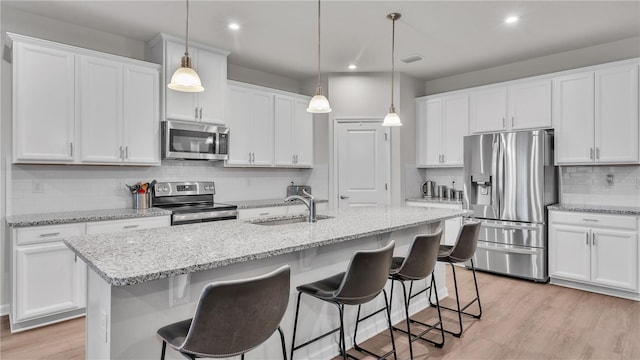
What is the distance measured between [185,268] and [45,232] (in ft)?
7.50

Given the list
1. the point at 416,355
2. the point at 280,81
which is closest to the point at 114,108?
the point at 280,81

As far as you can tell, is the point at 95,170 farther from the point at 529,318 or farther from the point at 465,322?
the point at 529,318

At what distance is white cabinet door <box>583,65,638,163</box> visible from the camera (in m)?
3.73


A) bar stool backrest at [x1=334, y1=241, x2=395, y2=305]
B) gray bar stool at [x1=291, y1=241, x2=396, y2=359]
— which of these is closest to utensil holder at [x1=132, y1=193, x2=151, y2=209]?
gray bar stool at [x1=291, y1=241, x2=396, y2=359]

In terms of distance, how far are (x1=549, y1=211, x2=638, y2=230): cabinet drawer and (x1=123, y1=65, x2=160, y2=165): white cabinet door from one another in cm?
438

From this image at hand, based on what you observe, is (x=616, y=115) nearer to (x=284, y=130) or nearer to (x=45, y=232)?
(x=284, y=130)

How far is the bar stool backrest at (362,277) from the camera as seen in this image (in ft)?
6.15

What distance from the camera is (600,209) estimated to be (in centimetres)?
379

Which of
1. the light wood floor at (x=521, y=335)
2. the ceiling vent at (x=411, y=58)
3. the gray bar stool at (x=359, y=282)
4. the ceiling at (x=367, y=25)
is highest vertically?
the ceiling vent at (x=411, y=58)

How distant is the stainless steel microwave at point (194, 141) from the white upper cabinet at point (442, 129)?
9.57 ft

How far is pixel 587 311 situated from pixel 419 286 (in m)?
1.56

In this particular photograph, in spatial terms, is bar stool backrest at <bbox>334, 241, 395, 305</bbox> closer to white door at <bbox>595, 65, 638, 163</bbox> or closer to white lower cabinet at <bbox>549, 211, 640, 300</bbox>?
white lower cabinet at <bbox>549, 211, 640, 300</bbox>

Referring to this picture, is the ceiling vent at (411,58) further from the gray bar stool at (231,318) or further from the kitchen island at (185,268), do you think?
the gray bar stool at (231,318)

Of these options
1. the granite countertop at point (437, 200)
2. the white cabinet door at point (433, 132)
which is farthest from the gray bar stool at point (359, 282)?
the white cabinet door at point (433, 132)
